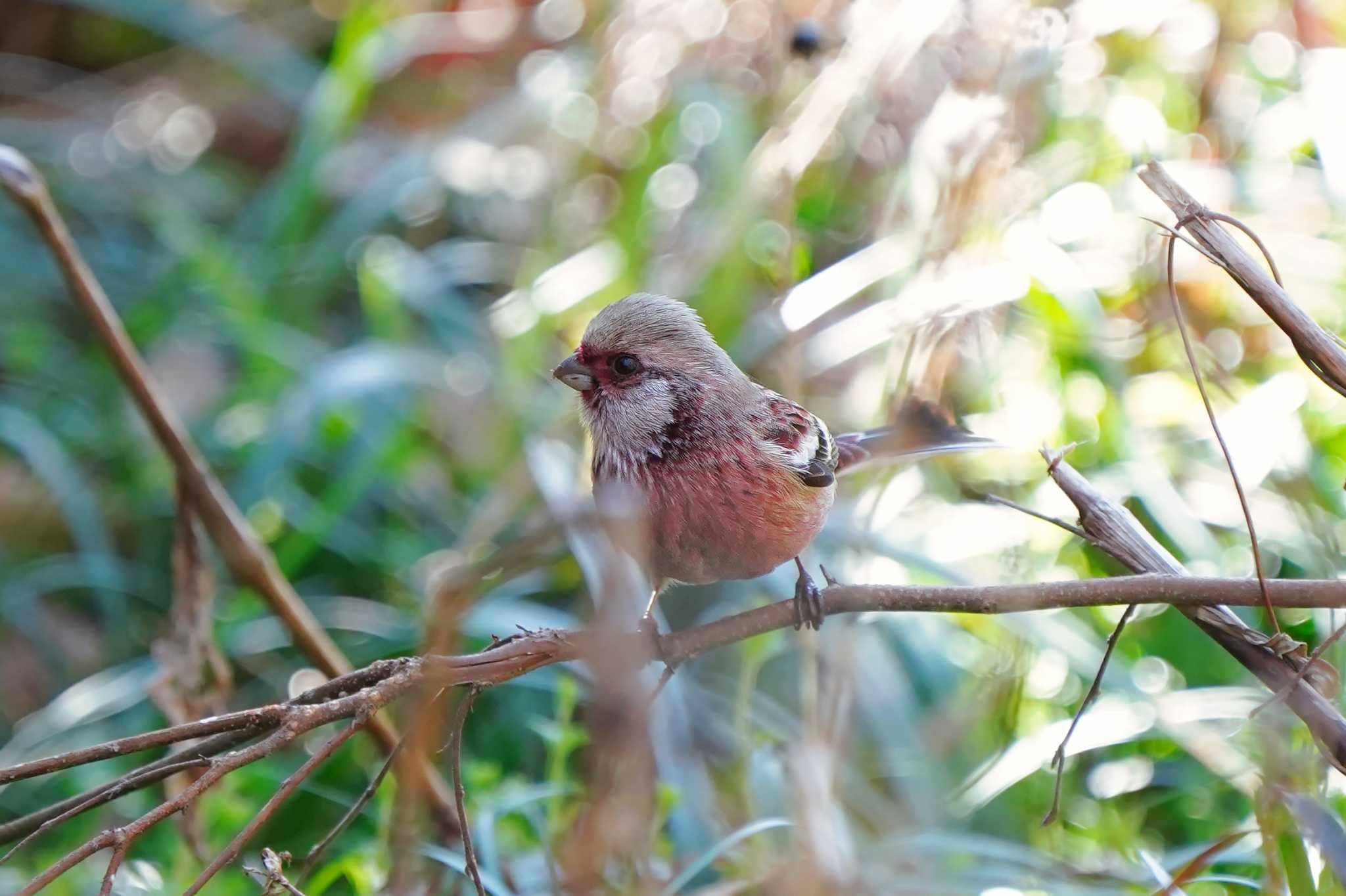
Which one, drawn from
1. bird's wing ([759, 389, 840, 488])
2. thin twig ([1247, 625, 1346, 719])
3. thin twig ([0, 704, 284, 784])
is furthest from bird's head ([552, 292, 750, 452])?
thin twig ([1247, 625, 1346, 719])

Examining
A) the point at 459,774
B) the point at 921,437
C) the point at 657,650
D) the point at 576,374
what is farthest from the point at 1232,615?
the point at 576,374

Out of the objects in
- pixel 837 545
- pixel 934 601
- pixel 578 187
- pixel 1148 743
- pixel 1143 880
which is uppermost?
pixel 934 601

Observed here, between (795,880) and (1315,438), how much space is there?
2.29 m

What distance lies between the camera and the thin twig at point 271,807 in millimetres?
1114

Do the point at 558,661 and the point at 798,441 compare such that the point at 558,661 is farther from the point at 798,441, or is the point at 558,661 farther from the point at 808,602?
the point at 798,441

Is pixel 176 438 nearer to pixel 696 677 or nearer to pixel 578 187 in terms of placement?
pixel 696 677

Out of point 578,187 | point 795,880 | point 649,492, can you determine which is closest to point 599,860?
point 795,880

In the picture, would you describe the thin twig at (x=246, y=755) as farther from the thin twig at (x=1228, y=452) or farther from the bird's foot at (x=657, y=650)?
the thin twig at (x=1228, y=452)

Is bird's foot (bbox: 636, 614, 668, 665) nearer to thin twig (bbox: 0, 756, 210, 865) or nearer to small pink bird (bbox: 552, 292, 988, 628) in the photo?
small pink bird (bbox: 552, 292, 988, 628)

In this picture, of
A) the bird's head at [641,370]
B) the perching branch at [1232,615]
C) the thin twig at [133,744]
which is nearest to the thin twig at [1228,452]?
the perching branch at [1232,615]

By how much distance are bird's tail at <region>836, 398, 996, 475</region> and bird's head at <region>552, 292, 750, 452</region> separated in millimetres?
270

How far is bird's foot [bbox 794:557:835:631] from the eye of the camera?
1.69 m

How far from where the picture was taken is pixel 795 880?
1.28 metres

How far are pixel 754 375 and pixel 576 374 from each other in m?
1.41
